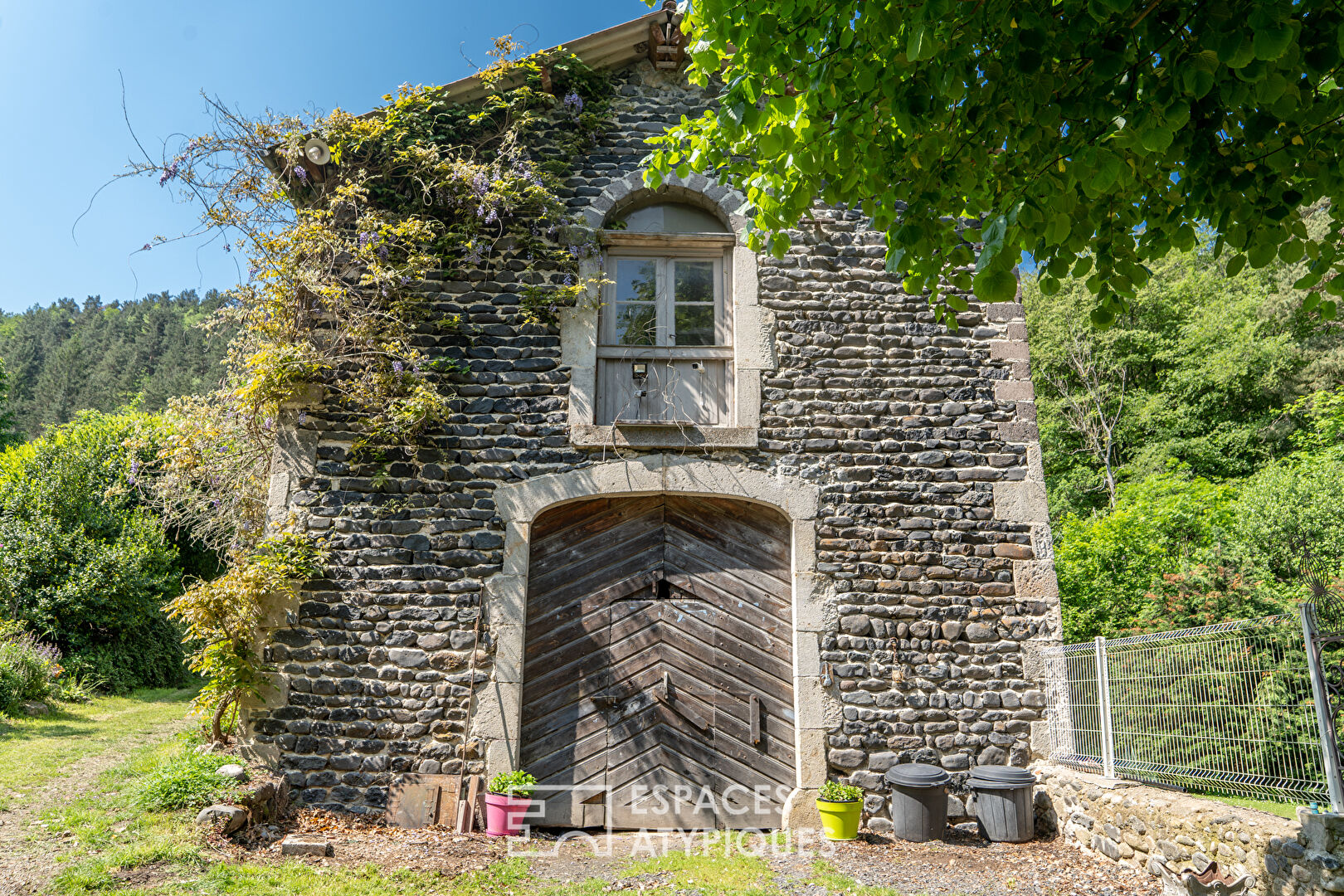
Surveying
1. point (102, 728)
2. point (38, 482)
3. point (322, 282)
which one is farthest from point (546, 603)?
point (38, 482)

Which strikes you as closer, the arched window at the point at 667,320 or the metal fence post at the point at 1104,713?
the metal fence post at the point at 1104,713

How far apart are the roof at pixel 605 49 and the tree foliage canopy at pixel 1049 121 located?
3.19m

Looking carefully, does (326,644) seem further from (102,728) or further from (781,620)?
(102,728)

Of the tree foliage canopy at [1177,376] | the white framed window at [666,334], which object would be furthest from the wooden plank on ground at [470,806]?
the tree foliage canopy at [1177,376]

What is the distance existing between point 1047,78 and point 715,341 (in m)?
3.67

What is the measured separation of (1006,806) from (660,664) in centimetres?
253

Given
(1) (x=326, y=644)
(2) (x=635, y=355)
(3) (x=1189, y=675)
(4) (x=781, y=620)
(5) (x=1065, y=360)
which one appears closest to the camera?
(3) (x=1189, y=675)

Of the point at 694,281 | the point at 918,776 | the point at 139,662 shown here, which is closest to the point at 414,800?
the point at 918,776

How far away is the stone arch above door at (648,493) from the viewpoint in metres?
5.45

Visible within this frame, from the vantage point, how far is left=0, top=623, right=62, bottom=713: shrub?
8562 mm

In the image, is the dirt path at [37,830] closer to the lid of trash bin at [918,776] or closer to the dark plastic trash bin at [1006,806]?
the lid of trash bin at [918,776]

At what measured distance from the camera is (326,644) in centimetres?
551

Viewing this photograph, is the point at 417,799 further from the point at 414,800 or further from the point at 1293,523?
the point at 1293,523

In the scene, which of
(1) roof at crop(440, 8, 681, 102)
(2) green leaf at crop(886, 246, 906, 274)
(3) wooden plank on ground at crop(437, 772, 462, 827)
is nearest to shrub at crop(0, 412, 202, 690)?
(1) roof at crop(440, 8, 681, 102)
